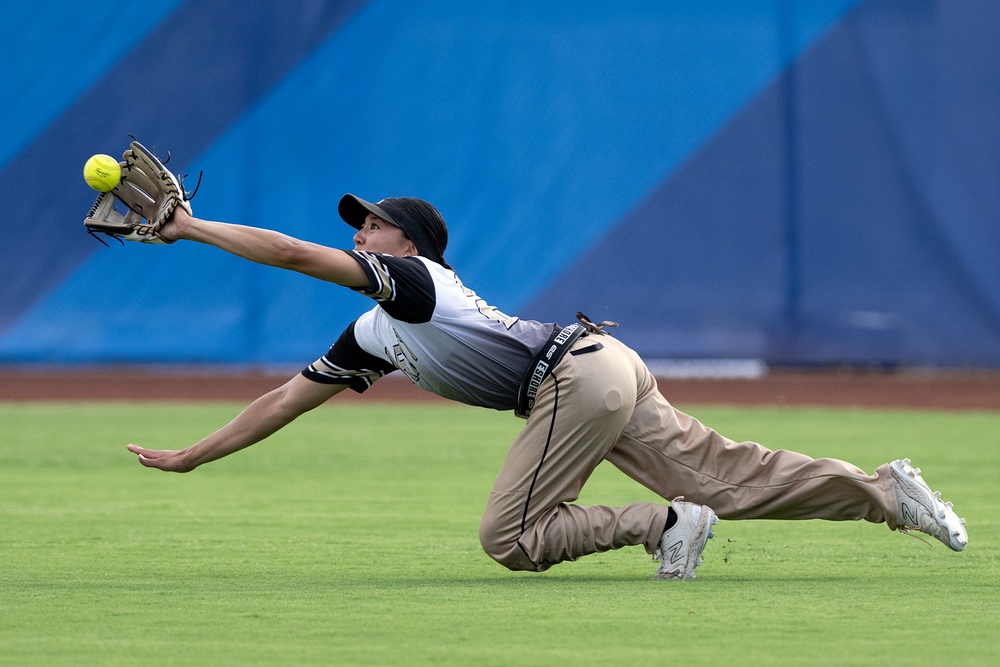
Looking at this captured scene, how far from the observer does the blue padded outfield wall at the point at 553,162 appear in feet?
40.5

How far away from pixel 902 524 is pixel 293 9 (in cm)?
951

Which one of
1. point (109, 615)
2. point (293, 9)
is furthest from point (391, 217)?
point (293, 9)

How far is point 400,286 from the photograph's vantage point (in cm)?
440

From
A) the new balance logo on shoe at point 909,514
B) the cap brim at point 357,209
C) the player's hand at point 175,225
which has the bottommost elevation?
the new balance logo on shoe at point 909,514

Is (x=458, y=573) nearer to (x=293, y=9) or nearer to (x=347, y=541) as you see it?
(x=347, y=541)

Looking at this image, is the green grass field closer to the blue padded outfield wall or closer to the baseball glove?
the baseball glove

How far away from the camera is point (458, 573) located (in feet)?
15.8

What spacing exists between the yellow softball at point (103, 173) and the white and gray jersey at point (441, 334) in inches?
31.0

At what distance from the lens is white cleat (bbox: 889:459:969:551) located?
475cm

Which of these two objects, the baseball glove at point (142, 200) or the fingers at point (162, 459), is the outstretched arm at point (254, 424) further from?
the baseball glove at point (142, 200)

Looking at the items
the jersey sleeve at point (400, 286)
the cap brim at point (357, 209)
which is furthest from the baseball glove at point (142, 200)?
the cap brim at point (357, 209)

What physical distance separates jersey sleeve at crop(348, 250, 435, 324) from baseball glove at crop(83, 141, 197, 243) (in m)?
0.59

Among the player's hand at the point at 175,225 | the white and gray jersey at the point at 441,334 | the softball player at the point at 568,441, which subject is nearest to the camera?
the player's hand at the point at 175,225

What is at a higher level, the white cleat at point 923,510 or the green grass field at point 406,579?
the white cleat at point 923,510
